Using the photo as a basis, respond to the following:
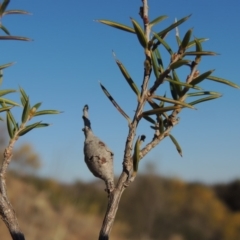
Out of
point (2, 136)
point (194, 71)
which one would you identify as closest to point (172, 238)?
point (2, 136)

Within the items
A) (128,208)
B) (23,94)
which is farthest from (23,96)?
(128,208)

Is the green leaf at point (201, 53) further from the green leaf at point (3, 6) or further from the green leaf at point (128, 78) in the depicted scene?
the green leaf at point (3, 6)

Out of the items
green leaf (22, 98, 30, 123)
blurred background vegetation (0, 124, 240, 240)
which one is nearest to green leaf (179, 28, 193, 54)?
green leaf (22, 98, 30, 123)

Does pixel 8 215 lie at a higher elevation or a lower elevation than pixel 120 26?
lower

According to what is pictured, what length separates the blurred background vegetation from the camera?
7.45m

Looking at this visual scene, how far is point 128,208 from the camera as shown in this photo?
10164 millimetres

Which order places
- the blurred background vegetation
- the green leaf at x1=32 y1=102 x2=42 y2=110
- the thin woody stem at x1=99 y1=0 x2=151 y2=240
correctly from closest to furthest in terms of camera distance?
the thin woody stem at x1=99 y1=0 x2=151 y2=240
the green leaf at x1=32 y1=102 x2=42 y2=110
the blurred background vegetation

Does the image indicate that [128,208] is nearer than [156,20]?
No

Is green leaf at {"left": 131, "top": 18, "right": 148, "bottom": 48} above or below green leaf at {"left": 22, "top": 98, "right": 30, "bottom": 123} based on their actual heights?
above

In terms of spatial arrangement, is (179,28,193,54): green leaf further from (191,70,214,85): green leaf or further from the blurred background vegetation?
the blurred background vegetation

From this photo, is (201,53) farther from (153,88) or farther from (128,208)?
(128,208)

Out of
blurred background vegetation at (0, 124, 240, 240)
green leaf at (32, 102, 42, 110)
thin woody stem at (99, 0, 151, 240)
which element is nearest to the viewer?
thin woody stem at (99, 0, 151, 240)

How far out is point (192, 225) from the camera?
10672 millimetres

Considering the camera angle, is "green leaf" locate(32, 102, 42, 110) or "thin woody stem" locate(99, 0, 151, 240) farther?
"green leaf" locate(32, 102, 42, 110)
